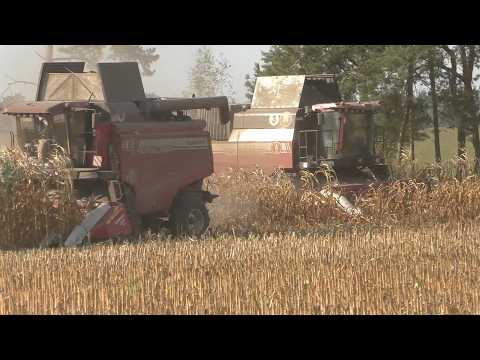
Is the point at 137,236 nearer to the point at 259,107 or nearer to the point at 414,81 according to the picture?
the point at 259,107

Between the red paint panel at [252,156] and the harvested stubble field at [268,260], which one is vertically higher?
the red paint panel at [252,156]

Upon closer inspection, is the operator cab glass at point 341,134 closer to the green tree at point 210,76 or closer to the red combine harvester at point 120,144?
the red combine harvester at point 120,144

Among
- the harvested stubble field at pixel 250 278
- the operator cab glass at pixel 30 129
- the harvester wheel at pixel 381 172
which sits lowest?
the harvested stubble field at pixel 250 278

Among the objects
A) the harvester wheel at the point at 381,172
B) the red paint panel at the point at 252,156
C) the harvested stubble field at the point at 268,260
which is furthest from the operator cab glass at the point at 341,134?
the harvested stubble field at the point at 268,260

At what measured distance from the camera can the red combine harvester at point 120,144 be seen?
1102cm

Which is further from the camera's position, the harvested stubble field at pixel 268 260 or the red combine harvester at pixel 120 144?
the red combine harvester at pixel 120 144

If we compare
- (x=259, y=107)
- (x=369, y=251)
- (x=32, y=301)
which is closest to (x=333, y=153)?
(x=259, y=107)

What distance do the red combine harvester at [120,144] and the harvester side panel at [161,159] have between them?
12mm

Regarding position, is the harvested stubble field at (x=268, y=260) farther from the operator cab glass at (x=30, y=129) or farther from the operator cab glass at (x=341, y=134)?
the operator cab glass at (x=341, y=134)

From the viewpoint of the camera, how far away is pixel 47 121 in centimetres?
1120

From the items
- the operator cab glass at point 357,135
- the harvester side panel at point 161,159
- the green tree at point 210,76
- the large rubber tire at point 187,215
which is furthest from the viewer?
the green tree at point 210,76

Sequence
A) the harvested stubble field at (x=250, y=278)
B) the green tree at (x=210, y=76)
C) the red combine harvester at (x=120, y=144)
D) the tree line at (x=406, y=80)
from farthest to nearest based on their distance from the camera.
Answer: the green tree at (x=210, y=76) < the tree line at (x=406, y=80) < the red combine harvester at (x=120, y=144) < the harvested stubble field at (x=250, y=278)

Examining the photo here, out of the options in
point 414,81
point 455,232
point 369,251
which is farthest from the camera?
point 414,81

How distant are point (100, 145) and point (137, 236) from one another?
1158 millimetres
